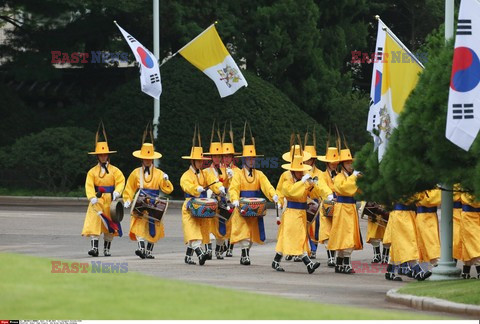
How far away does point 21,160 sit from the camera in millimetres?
37500

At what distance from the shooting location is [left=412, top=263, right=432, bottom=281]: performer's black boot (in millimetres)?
20594

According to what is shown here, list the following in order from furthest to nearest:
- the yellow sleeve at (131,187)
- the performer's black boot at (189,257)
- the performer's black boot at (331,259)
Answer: the yellow sleeve at (131,187)
the performer's black boot at (331,259)
the performer's black boot at (189,257)

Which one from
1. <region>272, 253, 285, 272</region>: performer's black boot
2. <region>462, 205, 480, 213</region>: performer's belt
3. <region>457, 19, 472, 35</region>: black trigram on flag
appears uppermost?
<region>457, 19, 472, 35</region>: black trigram on flag

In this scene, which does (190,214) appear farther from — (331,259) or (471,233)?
(471,233)

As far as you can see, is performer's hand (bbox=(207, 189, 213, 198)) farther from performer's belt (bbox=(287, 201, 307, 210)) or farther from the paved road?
performer's belt (bbox=(287, 201, 307, 210))

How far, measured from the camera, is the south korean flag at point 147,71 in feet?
118

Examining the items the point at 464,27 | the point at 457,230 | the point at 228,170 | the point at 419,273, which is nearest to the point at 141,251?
the point at 228,170

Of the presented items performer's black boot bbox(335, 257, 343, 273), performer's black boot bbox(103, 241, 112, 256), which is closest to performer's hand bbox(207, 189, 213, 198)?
performer's black boot bbox(103, 241, 112, 256)

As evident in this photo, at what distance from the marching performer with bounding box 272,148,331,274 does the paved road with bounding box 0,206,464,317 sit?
1.11 feet

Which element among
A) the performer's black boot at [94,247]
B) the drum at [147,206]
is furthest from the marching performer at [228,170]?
the performer's black boot at [94,247]

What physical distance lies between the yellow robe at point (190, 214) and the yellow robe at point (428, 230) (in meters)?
4.06

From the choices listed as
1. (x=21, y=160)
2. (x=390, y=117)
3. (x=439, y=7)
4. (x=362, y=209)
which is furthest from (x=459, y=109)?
(x=439, y=7)

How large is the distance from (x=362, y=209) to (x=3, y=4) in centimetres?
1961

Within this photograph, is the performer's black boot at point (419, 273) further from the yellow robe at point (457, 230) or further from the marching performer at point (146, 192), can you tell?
the marching performer at point (146, 192)
